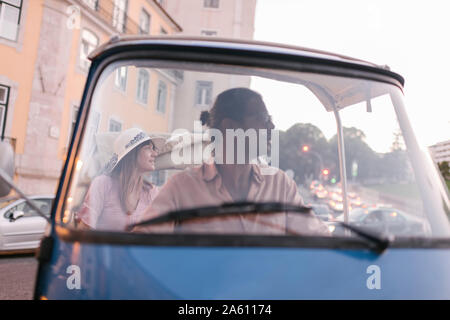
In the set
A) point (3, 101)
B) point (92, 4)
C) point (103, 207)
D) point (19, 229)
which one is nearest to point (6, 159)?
point (103, 207)

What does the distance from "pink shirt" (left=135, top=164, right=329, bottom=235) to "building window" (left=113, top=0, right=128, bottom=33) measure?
2101 centimetres

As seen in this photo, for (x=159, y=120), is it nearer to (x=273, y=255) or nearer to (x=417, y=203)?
→ (x=273, y=255)

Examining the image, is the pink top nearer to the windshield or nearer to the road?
the windshield

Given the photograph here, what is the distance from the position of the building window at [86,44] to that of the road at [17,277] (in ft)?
36.1

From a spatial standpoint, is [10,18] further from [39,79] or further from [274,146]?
[274,146]

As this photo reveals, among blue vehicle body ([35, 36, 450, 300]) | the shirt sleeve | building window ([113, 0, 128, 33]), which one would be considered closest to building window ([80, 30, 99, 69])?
building window ([113, 0, 128, 33])

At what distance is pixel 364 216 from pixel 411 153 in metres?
0.37

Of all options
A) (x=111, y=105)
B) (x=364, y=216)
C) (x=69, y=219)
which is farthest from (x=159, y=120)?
(x=364, y=216)

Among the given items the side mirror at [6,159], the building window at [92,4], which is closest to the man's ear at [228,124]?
the side mirror at [6,159]

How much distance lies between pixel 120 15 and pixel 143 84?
2132 cm

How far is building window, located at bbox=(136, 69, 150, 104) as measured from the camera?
6.39 ft

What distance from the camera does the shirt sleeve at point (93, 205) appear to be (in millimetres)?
1898

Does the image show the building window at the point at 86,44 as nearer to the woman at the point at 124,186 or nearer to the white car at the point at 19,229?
the white car at the point at 19,229

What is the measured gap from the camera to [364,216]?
1.79 m
